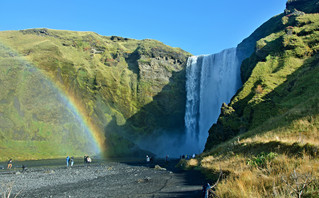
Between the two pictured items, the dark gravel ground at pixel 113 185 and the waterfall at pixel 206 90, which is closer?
the dark gravel ground at pixel 113 185

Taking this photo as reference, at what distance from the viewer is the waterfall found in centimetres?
6688

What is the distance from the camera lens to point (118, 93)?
8406cm

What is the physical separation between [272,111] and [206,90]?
1767 inches

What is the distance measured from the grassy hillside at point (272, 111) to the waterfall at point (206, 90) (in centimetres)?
994

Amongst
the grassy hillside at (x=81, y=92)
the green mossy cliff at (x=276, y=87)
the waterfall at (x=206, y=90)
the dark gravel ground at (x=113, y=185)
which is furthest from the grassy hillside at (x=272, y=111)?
the grassy hillside at (x=81, y=92)

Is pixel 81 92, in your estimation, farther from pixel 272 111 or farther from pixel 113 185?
pixel 113 185

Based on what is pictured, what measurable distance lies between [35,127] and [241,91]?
197 feet

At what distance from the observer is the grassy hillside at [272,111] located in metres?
14.1

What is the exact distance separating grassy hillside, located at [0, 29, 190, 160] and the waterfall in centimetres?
634

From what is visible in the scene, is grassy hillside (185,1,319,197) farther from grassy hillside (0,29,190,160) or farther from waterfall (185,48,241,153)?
grassy hillside (0,29,190,160)

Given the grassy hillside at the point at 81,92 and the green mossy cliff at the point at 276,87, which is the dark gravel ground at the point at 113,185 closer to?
the green mossy cliff at the point at 276,87

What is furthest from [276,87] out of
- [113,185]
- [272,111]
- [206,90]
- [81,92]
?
[81,92]

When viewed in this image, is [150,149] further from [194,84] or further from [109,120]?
[194,84]

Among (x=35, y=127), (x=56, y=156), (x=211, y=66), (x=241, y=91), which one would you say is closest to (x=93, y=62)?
(x=35, y=127)
